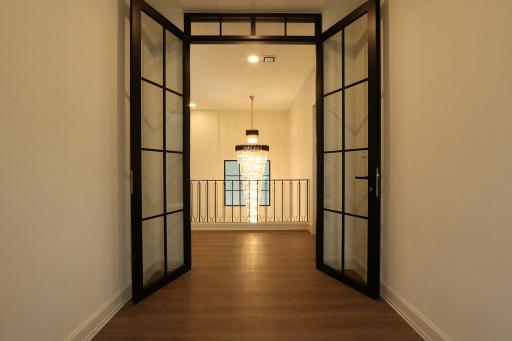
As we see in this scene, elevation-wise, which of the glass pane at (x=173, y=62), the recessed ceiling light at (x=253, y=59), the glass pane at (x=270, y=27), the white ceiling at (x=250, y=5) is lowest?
the glass pane at (x=173, y=62)

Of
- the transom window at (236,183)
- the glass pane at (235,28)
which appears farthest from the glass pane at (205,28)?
the transom window at (236,183)

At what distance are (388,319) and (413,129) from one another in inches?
55.2

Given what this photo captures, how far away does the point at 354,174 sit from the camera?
2912 mm

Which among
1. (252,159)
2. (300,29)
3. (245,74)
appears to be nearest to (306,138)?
(252,159)

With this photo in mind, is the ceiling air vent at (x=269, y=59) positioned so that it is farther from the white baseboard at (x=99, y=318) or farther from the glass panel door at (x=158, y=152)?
the white baseboard at (x=99, y=318)

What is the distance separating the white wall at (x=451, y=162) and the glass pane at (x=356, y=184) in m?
0.28

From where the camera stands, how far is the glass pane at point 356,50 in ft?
9.20

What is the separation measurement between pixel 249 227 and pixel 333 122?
317cm

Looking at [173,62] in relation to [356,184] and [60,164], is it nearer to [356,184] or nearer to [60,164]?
[60,164]

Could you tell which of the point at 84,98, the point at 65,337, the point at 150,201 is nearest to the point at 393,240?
the point at 150,201

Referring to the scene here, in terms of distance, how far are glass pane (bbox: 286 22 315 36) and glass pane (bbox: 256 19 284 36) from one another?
0.10 metres

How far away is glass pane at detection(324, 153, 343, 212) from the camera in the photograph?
3021mm

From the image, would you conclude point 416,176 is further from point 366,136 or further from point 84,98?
point 84,98

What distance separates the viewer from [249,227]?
5.68m
